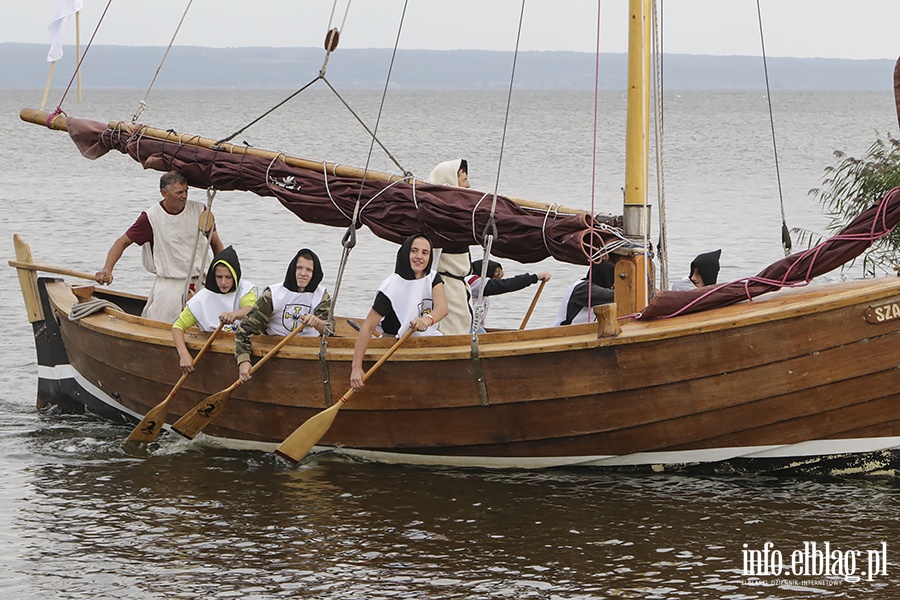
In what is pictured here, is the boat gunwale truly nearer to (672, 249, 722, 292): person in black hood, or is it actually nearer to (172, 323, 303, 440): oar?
(172, 323, 303, 440): oar

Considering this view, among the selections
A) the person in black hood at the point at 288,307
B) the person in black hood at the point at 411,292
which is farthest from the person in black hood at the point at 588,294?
the person in black hood at the point at 288,307

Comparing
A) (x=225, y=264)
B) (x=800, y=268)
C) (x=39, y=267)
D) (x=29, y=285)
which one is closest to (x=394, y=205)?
(x=225, y=264)

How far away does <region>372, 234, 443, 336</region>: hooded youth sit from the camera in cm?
909

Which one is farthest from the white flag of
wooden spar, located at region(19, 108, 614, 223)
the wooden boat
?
the wooden boat

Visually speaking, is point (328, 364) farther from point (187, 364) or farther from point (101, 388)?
point (101, 388)

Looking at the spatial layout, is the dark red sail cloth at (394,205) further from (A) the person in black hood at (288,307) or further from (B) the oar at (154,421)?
(B) the oar at (154,421)

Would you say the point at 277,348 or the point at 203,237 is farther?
the point at 203,237

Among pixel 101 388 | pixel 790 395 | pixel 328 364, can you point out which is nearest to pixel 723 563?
pixel 790 395

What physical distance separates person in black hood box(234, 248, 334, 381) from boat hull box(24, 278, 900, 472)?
0.13m

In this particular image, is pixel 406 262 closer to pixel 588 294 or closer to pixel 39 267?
pixel 588 294

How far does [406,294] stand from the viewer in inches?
360

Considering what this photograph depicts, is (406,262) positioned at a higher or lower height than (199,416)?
higher

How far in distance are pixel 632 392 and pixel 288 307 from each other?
2.64 m

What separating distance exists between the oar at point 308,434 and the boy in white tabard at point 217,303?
1026mm
